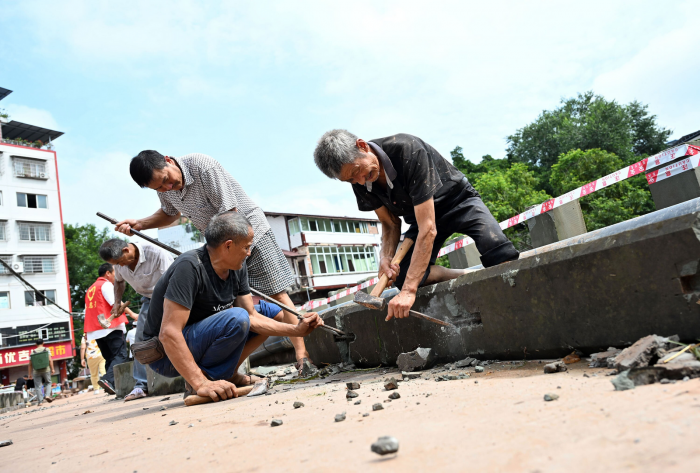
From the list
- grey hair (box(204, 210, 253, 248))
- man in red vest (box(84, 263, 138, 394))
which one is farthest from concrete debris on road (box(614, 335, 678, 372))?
man in red vest (box(84, 263, 138, 394))

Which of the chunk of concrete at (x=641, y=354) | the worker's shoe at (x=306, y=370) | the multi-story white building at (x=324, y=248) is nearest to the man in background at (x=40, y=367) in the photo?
the worker's shoe at (x=306, y=370)

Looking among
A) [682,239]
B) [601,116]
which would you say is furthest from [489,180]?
[682,239]

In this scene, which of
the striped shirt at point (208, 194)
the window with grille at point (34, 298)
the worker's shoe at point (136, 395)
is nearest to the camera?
the striped shirt at point (208, 194)

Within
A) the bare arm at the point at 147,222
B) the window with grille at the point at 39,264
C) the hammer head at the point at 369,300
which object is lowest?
the hammer head at the point at 369,300

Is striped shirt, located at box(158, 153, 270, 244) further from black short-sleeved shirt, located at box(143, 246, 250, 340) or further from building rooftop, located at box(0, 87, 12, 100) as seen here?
building rooftop, located at box(0, 87, 12, 100)

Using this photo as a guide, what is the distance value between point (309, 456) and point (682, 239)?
1.73 m

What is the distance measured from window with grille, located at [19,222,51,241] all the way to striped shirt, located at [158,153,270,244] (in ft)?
118

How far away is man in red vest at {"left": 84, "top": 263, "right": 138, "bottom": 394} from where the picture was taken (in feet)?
21.5

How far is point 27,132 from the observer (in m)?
38.6

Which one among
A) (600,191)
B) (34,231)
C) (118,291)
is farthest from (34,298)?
(600,191)

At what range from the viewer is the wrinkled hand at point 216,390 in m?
3.28

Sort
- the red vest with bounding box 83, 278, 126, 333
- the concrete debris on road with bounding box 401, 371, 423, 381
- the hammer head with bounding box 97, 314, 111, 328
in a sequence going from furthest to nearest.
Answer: the red vest with bounding box 83, 278, 126, 333
the hammer head with bounding box 97, 314, 111, 328
the concrete debris on road with bounding box 401, 371, 423, 381

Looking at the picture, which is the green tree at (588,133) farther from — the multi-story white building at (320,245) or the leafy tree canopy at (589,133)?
the multi-story white building at (320,245)

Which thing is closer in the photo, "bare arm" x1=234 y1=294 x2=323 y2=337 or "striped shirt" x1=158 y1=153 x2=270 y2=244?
"bare arm" x1=234 y1=294 x2=323 y2=337
